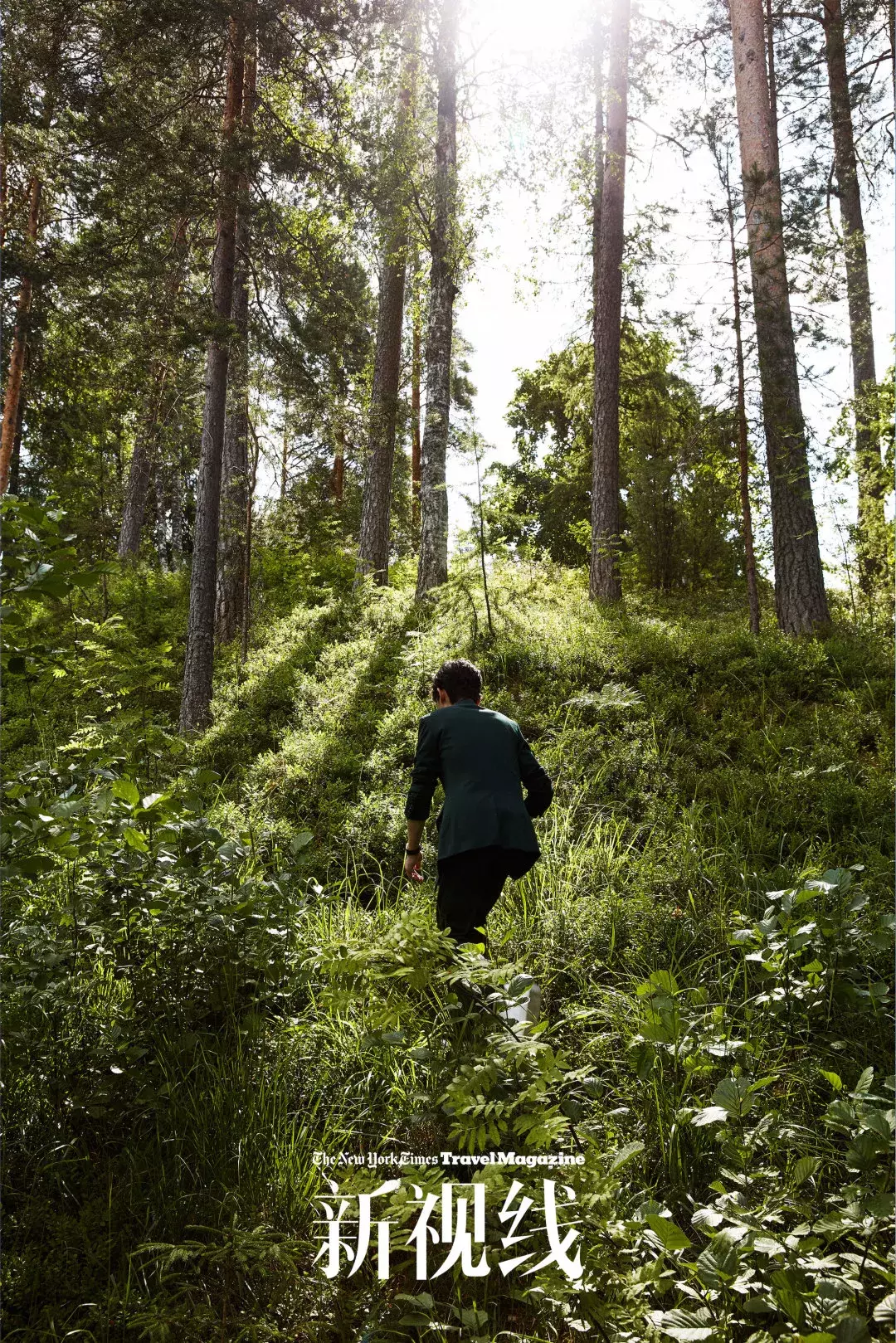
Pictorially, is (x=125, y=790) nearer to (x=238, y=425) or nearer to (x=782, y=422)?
(x=782, y=422)

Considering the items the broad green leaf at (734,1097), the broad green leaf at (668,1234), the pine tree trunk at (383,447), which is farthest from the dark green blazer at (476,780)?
the pine tree trunk at (383,447)

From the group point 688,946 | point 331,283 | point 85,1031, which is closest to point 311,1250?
point 85,1031

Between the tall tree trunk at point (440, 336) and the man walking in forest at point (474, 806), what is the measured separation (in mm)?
7428

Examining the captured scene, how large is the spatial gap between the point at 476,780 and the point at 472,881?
1.70 feet

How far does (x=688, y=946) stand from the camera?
451 centimetres

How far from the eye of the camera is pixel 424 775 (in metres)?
4.18

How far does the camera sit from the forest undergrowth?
2.40 m

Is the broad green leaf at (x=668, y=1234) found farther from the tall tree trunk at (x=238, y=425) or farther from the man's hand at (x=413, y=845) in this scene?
the tall tree trunk at (x=238, y=425)

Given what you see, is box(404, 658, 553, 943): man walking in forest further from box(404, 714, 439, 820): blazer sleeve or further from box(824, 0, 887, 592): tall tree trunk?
box(824, 0, 887, 592): tall tree trunk

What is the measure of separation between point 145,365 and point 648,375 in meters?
7.94

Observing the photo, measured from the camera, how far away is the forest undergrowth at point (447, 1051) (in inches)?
94.6

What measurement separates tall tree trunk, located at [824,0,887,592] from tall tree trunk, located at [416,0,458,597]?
5.51m

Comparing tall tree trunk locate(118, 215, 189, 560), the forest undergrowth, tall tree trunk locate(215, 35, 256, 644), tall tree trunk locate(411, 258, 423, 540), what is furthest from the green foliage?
the forest undergrowth

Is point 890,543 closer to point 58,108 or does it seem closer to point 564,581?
point 564,581
